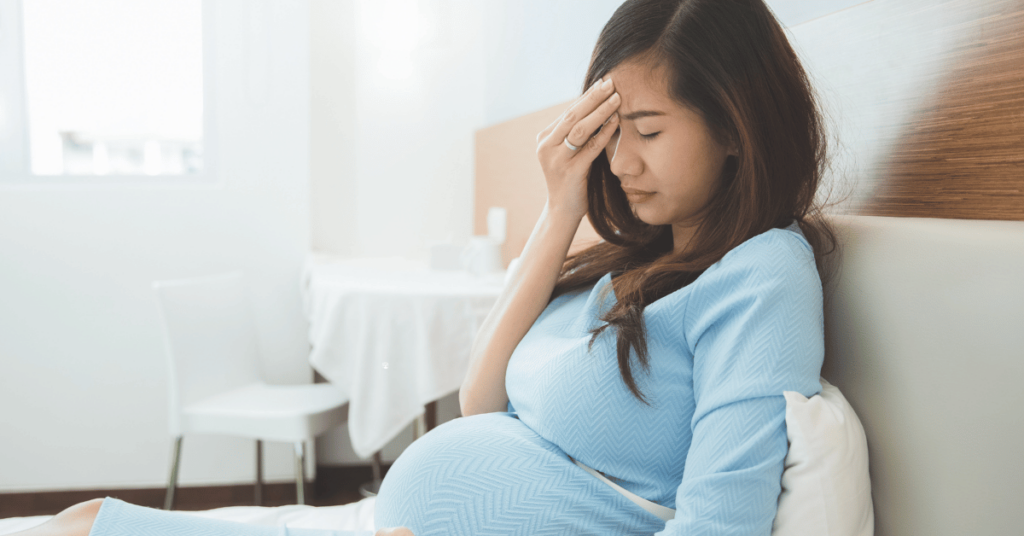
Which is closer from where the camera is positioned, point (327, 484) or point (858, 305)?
point (858, 305)

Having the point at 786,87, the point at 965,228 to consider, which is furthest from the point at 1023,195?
the point at 786,87

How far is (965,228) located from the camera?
68cm

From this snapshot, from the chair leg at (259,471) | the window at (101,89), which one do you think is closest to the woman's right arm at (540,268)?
the chair leg at (259,471)

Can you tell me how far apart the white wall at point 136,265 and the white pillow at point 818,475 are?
225 cm

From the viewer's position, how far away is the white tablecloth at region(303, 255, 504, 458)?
6.38ft

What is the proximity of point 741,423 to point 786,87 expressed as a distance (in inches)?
16.9

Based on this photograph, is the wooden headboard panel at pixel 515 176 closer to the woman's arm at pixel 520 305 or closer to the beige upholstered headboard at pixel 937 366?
the woman's arm at pixel 520 305

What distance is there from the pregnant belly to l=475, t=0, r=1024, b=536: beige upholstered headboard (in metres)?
0.31

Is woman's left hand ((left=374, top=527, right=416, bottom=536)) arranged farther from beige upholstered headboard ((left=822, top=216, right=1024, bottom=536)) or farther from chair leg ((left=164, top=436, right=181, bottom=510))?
chair leg ((left=164, top=436, right=181, bottom=510))

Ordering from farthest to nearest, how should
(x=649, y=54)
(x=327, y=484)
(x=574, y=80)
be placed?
(x=327, y=484), (x=574, y=80), (x=649, y=54)

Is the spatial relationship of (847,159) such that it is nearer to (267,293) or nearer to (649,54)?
(649,54)

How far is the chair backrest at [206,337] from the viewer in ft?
7.20

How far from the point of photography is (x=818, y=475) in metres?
0.71

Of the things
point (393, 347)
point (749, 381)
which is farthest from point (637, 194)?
point (393, 347)
